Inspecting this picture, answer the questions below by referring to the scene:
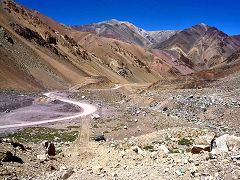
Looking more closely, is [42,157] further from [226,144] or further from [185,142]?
[226,144]

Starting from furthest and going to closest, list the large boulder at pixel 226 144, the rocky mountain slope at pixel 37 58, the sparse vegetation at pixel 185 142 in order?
1. the rocky mountain slope at pixel 37 58
2. the sparse vegetation at pixel 185 142
3. the large boulder at pixel 226 144

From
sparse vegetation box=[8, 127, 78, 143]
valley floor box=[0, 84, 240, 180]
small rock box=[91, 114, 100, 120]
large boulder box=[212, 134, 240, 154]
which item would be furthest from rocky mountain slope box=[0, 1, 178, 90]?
large boulder box=[212, 134, 240, 154]

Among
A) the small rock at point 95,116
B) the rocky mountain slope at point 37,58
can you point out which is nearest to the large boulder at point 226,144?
the small rock at point 95,116

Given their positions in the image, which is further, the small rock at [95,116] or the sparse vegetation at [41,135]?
the small rock at [95,116]

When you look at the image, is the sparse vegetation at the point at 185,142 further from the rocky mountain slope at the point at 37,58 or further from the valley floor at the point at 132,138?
the rocky mountain slope at the point at 37,58

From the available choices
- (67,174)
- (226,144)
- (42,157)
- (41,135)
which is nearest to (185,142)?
(226,144)

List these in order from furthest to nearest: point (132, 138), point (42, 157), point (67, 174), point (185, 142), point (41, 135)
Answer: point (41, 135) → point (132, 138) → point (185, 142) → point (42, 157) → point (67, 174)

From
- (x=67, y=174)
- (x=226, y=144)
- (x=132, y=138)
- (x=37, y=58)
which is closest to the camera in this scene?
(x=226, y=144)

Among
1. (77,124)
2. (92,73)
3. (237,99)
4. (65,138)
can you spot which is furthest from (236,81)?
(92,73)

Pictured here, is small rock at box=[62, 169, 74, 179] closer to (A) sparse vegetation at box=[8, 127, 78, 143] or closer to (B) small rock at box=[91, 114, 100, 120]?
(A) sparse vegetation at box=[8, 127, 78, 143]

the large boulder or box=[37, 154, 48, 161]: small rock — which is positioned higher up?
the large boulder

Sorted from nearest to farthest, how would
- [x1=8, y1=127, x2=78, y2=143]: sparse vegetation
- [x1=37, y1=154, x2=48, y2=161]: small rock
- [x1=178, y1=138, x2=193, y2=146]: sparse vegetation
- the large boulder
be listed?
the large boulder, [x1=37, y1=154, x2=48, y2=161]: small rock, [x1=178, y1=138, x2=193, y2=146]: sparse vegetation, [x1=8, y1=127, x2=78, y2=143]: sparse vegetation

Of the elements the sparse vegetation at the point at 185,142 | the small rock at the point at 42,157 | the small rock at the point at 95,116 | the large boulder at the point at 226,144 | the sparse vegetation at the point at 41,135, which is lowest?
the sparse vegetation at the point at 41,135

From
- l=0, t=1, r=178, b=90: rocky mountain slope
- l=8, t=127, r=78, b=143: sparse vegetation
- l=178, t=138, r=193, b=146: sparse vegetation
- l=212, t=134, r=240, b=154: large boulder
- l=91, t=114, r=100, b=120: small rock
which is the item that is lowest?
l=8, t=127, r=78, b=143: sparse vegetation
